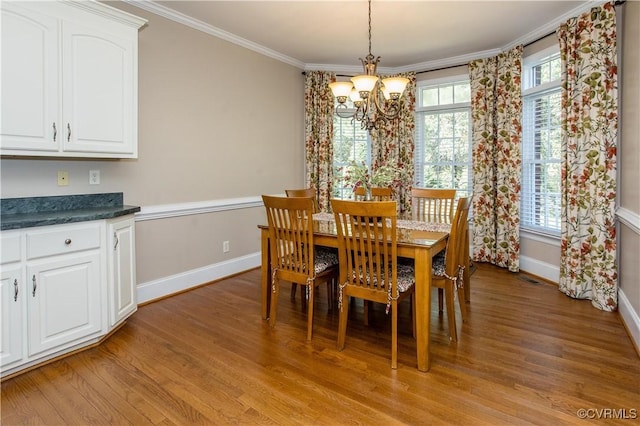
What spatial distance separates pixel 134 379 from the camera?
2207mm

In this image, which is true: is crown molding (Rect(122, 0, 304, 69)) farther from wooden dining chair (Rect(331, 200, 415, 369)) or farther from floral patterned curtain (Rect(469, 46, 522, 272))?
wooden dining chair (Rect(331, 200, 415, 369))

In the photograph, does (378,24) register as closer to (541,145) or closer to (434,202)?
(434,202)

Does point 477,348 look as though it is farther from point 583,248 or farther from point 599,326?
point 583,248

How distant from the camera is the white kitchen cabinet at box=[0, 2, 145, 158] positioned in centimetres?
230

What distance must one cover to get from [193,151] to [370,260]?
2.41 meters

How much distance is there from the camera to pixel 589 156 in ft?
11.1

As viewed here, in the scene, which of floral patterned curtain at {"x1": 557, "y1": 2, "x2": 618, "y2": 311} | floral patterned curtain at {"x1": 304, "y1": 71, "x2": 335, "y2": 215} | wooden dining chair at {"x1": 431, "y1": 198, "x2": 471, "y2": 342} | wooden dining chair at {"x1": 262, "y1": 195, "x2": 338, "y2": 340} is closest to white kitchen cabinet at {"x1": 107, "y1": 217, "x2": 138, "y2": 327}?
wooden dining chair at {"x1": 262, "y1": 195, "x2": 338, "y2": 340}

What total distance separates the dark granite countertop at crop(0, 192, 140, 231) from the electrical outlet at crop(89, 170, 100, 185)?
0.11m

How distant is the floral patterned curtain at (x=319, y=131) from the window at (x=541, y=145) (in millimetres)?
2443

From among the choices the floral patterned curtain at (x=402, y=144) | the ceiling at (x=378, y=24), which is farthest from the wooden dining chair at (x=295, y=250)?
the floral patterned curtain at (x=402, y=144)

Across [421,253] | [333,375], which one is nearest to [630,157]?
[421,253]

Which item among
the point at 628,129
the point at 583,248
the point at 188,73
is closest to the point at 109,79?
the point at 188,73

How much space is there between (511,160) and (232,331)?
365cm

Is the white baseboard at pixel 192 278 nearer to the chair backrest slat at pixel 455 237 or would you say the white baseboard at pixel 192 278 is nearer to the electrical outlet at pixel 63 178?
the electrical outlet at pixel 63 178
